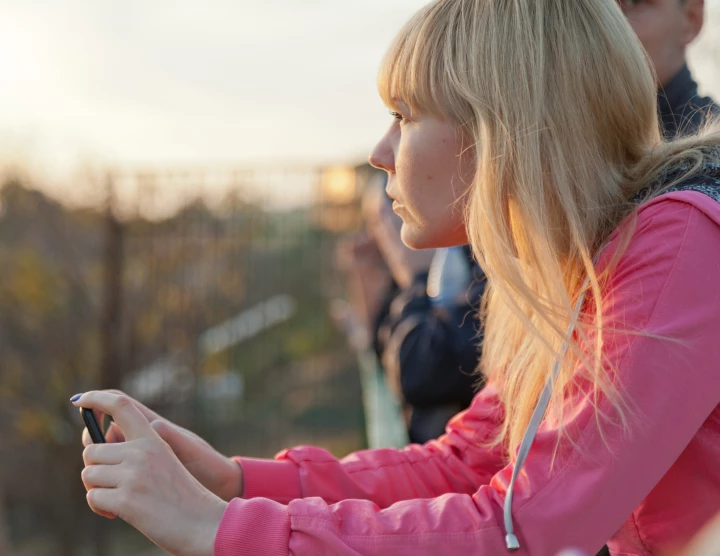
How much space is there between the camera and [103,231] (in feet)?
20.0

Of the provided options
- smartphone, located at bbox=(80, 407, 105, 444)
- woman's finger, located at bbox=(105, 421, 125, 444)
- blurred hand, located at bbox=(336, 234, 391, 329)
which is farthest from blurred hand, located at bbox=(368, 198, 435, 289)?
smartphone, located at bbox=(80, 407, 105, 444)

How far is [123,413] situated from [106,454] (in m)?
0.07

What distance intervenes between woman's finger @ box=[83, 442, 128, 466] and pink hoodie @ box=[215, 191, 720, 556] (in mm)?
173

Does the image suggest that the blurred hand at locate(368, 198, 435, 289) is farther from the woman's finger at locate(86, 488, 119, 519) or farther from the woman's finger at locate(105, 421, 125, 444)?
the woman's finger at locate(86, 488, 119, 519)

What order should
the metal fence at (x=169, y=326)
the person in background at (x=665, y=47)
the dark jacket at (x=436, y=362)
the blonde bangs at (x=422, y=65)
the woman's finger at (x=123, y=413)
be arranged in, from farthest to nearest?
the metal fence at (x=169, y=326)
the dark jacket at (x=436, y=362)
the person in background at (x=665, y=47)
the blonde bangs at (x=422, y=65)
the woman's finger at (x=123, y=413)

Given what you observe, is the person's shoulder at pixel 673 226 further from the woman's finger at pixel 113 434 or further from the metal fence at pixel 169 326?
the metal fence at pixel 169 326

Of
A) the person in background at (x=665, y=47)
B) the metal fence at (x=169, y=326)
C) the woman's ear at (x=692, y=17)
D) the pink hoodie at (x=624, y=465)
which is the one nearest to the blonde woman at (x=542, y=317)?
the pink hoodie at (x=624, y=465)

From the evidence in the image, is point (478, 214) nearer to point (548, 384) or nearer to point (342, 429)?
point (548, 384)

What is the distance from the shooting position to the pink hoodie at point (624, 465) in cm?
109

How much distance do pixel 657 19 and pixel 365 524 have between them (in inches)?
56.2

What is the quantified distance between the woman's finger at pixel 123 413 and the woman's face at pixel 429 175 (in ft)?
1.82

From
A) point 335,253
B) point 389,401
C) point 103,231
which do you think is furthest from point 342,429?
point 389,401

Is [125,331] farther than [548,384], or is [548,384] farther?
[125,331]

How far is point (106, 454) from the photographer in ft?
3.91
